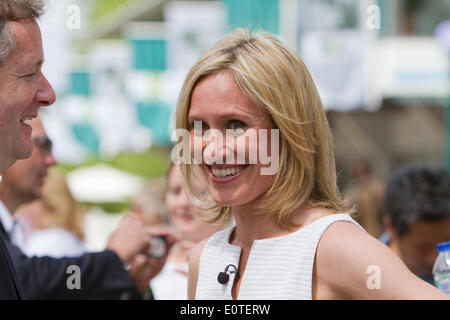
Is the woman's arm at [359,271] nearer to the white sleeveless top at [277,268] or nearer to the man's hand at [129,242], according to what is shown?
the white sleeveless top at [277,268]

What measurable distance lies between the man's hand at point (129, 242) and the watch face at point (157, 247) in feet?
0.08

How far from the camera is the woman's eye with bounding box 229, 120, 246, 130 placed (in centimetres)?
189

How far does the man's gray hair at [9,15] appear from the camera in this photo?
1996 mm

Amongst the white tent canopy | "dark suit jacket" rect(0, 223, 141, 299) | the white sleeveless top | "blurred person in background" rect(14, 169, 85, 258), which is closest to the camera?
the white sleeveless top

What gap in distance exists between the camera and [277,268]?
185cm

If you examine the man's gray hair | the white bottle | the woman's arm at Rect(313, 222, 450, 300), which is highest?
the man's gray hair

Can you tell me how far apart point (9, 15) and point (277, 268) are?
1082 millimetres

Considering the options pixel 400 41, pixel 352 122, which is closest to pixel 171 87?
pixel 400 41

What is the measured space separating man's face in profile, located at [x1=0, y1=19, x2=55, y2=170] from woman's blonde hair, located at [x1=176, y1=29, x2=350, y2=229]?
1.58 feet
